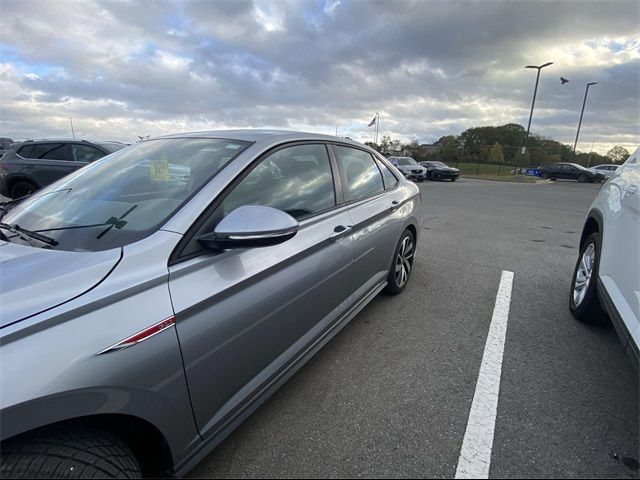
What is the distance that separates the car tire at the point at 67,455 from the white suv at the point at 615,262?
2357mm

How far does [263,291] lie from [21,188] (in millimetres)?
9097

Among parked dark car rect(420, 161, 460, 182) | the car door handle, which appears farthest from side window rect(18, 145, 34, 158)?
parked dark car rect(420, 161, 460, 182)

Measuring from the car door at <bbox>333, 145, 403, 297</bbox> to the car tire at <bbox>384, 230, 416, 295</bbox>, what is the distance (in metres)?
0.16

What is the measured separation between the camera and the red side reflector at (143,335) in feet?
4.08

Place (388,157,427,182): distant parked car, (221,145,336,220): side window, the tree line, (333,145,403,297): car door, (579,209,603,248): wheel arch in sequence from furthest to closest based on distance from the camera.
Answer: the tree line < (388,157,427,182): distant parked car < (579,209,603,248): wheel arch < (333,145,403,297): car door < (221,145,336,220): side window

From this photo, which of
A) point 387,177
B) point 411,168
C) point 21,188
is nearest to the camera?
point 387,177

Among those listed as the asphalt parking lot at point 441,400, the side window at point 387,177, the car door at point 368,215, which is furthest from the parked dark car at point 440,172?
the car door at point 368,215

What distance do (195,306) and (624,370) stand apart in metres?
2.86

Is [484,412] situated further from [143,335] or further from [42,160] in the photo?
[42,160]

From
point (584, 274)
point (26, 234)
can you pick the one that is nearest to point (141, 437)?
point (26, 234)

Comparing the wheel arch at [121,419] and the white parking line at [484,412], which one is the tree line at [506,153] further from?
the wheel arch at [121,419]

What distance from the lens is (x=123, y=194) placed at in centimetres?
197

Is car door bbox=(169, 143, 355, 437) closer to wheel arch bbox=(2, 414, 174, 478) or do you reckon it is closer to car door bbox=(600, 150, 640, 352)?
wheel arch bbox=(2, 414, 174, 478)

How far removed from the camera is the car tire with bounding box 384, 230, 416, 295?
3637 mm
